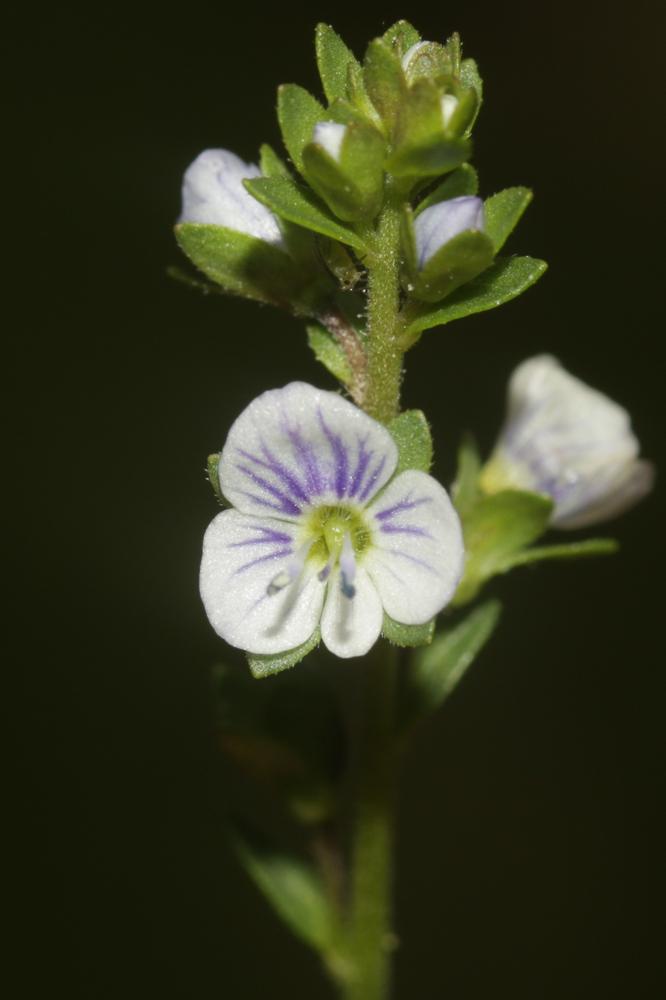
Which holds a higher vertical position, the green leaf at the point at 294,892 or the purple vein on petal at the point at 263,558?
the purple vein on petal at the point at 263,558

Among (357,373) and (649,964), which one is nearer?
(357,373)

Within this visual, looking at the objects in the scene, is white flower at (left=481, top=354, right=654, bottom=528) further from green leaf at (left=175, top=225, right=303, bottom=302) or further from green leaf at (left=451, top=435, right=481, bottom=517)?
green leaf at (left=175, top=225, right=303, bottom=302)

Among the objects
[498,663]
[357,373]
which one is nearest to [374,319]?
[357,373]

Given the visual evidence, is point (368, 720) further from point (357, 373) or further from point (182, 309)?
point (182, 309)

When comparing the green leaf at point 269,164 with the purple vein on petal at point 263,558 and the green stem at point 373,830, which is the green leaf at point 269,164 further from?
the green stem at point 373,830

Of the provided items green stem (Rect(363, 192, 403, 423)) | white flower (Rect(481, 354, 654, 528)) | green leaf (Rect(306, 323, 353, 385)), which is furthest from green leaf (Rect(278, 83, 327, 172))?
white flower (Rect(481, 354, 654, 528))

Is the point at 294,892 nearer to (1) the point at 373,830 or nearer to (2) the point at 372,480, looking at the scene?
(1) the point at 373,830

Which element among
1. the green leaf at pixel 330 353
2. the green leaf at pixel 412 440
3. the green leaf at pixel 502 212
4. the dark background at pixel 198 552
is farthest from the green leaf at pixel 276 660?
the dark background at pixel 198 552
